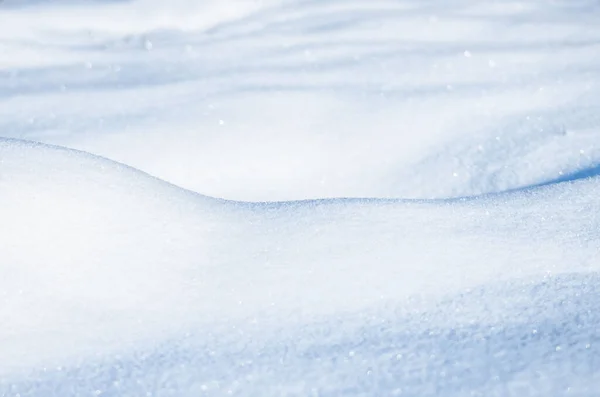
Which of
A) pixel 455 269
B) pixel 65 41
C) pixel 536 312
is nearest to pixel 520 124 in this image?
pixel 455 269

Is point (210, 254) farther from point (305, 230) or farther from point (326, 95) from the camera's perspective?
point (326, 95)

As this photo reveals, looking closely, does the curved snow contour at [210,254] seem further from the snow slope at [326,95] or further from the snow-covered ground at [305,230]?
the snow slope at [326,95]

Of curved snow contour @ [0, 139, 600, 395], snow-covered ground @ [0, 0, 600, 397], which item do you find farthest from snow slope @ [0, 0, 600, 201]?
curved snow contour @ [0, 139, 600, 395]

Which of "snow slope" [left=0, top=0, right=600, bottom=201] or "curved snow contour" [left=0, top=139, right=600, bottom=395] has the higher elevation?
"snow slope" [left=0, top=0, right=600, bottom=201]

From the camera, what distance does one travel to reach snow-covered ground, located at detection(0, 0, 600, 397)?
862 mm

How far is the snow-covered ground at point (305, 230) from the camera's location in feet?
2.83

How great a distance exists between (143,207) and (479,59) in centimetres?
171

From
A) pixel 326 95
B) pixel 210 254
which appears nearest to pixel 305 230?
pixel 210 254

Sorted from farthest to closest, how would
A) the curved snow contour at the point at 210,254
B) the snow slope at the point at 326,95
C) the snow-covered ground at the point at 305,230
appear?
the snow slope at the point at 326,95 → the curved snow contour at the point at 210,254 → the snow-covered ground at the point at 305,230

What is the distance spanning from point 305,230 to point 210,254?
0.15 m

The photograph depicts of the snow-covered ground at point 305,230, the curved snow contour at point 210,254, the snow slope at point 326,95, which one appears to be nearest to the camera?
the snow-covered ground at point 305,230

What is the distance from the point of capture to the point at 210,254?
1.16m

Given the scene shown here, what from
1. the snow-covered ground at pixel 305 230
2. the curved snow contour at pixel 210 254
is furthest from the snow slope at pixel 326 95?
the curved snow contour at pixel 210 254

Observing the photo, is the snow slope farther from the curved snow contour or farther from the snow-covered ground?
the curved snow contour
